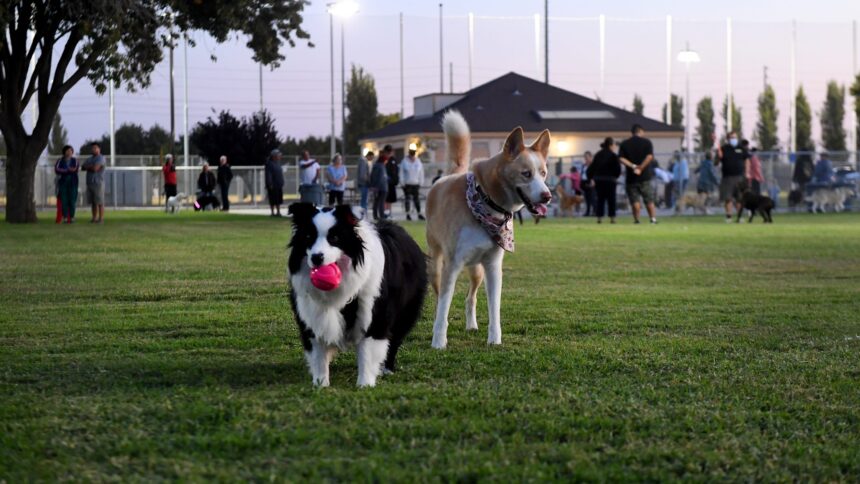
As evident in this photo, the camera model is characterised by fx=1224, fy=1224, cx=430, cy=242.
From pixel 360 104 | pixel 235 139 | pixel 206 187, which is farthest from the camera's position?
pixel 360 104

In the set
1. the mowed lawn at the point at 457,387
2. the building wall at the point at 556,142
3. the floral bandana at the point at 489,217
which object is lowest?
the mowed lawn at the point at 457,387

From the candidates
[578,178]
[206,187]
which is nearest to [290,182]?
[206,187]

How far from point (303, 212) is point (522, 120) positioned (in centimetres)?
6473

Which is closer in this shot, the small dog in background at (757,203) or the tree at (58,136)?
the small dog in background at (757,203)

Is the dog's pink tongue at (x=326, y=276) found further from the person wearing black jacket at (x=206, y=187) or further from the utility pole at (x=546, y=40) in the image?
the utility pole at (x=546, y=40)

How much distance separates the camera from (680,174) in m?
39.4

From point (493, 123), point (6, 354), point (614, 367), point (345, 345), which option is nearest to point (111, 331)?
point (6, 354)

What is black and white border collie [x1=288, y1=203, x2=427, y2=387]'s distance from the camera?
256 inches

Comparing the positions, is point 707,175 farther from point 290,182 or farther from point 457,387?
point 457,387

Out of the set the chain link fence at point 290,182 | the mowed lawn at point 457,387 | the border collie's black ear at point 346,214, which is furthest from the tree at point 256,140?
the border collie's black ear at point 346,214

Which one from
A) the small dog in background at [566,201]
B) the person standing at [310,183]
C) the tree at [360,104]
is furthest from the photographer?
the tree at [360,104]

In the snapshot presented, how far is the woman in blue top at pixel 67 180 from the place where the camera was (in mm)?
29859

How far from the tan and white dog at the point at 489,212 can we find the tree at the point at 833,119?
84.2 meters

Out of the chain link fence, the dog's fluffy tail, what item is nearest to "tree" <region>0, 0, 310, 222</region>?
the chain link fence
